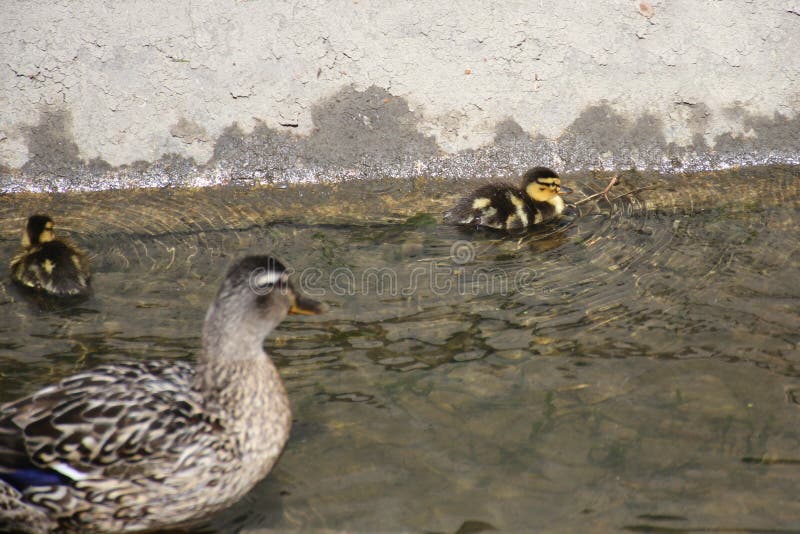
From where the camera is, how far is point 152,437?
2746 mm

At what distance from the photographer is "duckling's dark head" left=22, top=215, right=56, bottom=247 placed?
432cm

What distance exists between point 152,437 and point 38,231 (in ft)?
6.49

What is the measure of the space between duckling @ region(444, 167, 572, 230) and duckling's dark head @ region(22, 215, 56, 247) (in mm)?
2016

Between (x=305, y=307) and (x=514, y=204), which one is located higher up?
(x=514, y=204)

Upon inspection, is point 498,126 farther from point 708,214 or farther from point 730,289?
point 730,289

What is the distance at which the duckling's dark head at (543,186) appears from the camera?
16.5 ft

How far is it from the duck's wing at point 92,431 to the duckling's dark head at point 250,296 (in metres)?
0.31

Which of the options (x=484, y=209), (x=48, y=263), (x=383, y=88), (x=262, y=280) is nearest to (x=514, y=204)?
(x=484, y=209)

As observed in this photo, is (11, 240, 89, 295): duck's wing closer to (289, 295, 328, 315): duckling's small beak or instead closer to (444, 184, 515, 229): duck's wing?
(289, 295, 328, 315): duckling's small beak

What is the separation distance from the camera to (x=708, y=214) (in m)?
4.88

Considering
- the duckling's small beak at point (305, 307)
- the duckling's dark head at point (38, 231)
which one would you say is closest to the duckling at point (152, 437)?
the duckling's small beak at point (305, 307)

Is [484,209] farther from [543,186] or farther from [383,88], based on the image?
[383,88]

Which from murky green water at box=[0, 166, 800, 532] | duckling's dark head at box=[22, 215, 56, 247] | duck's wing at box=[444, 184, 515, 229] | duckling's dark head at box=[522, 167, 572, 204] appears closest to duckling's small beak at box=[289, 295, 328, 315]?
murky green water at box=[0, 166, 800, 532]

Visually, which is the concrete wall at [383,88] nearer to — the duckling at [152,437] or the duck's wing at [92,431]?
the duckling at [152,437]
